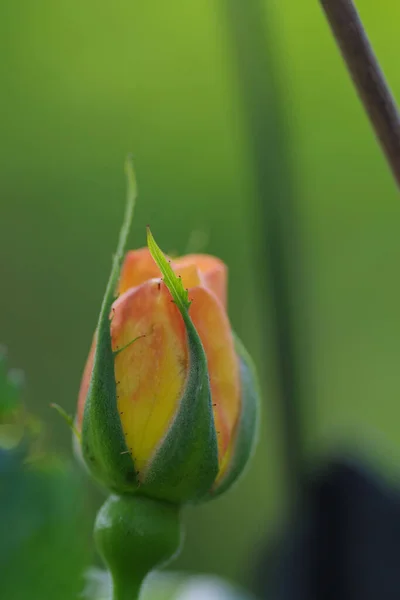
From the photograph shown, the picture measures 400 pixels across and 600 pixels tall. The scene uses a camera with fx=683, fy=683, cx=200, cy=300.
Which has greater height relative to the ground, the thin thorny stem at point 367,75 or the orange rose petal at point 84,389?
the thin thorny stem at point 367,75

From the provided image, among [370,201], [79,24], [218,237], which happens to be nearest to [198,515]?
[218,237]

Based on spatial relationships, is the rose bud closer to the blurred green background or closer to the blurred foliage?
the blurred foliage

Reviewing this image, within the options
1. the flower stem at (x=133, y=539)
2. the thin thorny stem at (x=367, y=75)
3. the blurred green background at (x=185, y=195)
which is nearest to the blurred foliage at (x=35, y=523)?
the flower stem at (x=133, y=539)

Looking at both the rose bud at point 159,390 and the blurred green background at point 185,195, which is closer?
the rose bud at point 159,390

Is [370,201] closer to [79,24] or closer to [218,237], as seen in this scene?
[218,237]

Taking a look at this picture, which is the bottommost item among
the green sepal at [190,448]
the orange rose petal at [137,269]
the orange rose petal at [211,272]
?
the green sepal at [190,448]

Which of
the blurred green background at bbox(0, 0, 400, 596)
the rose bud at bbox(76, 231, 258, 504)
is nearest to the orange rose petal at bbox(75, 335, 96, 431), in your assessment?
the rose bud at bbox(76, 231, 258, 504)

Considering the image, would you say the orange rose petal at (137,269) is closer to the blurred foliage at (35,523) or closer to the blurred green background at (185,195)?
the blurred foliage at (35,523)
